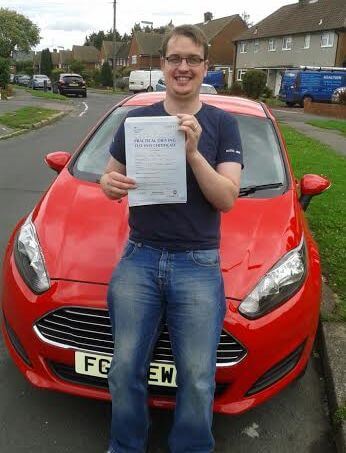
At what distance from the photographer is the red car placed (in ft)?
8.45

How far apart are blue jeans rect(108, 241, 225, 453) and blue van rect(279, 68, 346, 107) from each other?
34.3m

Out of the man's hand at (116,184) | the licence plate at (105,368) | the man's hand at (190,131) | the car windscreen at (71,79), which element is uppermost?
the man's hand at (190,131)

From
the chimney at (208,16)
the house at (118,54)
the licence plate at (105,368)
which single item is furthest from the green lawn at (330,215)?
the house at (118,54)

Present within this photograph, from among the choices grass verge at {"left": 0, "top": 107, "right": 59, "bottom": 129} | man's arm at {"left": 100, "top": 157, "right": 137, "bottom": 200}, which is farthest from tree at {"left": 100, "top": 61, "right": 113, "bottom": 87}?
man's arm at {"left": 100, "top": 157, "right": 137, "bottom": 200}

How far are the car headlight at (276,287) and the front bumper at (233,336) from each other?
0.03m

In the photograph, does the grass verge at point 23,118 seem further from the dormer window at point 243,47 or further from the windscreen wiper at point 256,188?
the dormer window at point 243,47

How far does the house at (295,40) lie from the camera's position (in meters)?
42.6

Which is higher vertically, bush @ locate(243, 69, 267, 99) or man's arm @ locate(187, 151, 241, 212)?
man's arm @ locate(187, 151, 241, 212)

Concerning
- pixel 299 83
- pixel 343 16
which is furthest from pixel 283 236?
pixel 343 16

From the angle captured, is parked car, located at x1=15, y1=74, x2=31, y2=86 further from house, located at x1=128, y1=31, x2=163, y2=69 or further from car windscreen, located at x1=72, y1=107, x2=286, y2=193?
car windscreen, located at x1=72, y1=107, x2=286, y2=193

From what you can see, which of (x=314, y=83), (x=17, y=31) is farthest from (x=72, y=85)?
(x=17, y=31)

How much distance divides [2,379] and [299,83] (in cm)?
3446

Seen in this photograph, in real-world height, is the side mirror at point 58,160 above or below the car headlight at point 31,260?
above

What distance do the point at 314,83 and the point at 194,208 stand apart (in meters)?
34.8
